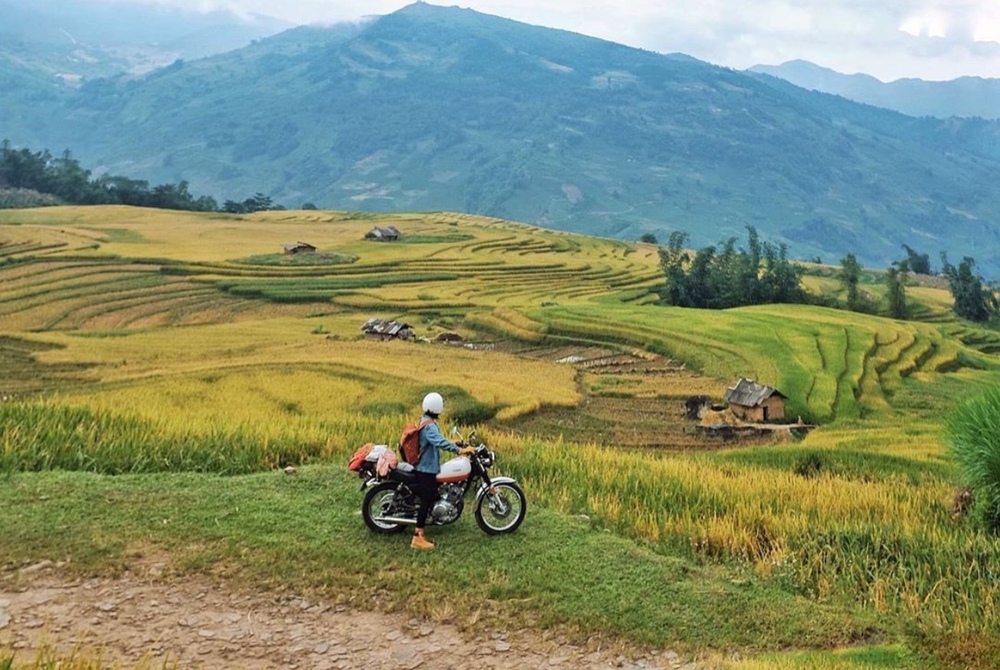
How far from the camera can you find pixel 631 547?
7766 mm

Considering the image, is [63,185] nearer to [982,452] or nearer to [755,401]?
[755,401]

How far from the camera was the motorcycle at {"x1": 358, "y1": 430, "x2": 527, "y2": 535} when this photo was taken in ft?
25.5

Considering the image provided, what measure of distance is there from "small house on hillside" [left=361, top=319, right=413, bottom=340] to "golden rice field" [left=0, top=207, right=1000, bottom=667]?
133 centimetres

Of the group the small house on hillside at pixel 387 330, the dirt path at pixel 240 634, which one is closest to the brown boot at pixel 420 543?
the dirt path at pixel 240 634

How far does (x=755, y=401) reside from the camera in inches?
1037

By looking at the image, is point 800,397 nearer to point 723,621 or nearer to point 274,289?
point 723,621

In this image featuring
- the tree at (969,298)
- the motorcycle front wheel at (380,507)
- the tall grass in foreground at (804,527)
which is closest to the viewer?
the tall grass in foreground at (804,527)

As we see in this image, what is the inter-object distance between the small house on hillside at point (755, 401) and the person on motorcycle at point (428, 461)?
65.8 feet

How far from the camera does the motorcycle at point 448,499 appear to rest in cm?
778

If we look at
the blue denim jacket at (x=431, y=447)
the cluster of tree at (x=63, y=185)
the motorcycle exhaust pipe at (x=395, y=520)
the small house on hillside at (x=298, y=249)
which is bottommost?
the motorcycle exhaust pipe at (x=395, y=520)

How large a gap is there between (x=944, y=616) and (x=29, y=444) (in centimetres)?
939

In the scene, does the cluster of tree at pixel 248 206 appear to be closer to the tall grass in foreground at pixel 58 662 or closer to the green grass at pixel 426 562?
the green grass at pixel 426 562

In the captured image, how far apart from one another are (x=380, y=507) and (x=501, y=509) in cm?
115

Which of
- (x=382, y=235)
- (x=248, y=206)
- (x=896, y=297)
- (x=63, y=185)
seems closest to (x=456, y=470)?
(x=896, y=297)
